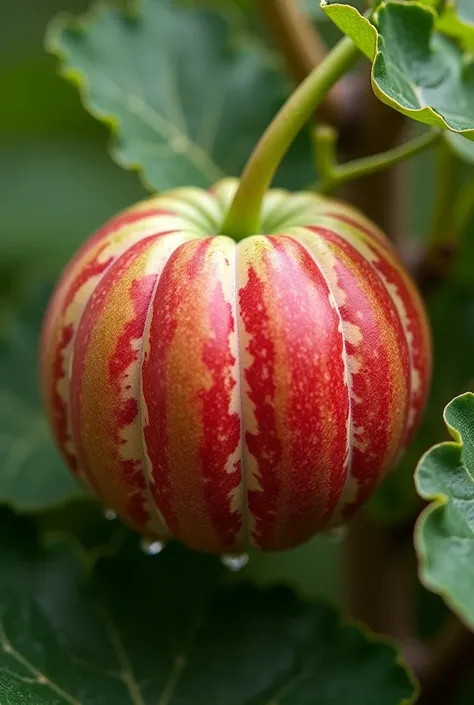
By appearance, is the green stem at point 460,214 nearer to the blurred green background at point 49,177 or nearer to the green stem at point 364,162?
the green stem at point 364,162

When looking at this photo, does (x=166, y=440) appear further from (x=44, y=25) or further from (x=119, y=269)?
(x=44, y=25)

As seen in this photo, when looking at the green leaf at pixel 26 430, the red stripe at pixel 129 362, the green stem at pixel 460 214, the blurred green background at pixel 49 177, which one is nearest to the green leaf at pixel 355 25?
the red stripe at pixel 129 362

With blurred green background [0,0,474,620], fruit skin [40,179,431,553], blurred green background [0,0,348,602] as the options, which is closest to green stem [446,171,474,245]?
fruit skin [40,179,431,553]

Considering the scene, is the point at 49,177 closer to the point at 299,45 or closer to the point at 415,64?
the point at 299,45

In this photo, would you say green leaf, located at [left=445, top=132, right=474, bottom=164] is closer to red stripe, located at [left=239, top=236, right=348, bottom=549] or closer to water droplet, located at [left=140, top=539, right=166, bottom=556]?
red stripe, located at [left=239, top=236, right=348, bottom=549]

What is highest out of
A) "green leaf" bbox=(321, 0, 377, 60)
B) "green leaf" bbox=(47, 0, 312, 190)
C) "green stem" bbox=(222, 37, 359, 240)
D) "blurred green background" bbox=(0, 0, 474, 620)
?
"green leaf" bbox=(321, 0, 377, 60)

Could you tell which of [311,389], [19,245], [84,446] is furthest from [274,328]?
[19,245]
